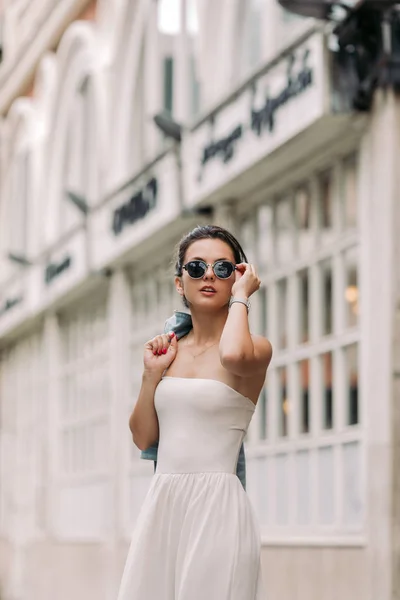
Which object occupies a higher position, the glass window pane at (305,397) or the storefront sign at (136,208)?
the storefront sign at (136,208)

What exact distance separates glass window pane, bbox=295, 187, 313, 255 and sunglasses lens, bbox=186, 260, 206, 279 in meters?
7.09

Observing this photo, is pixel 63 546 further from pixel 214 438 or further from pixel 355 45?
pixel 214 438

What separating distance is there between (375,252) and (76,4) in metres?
9.61

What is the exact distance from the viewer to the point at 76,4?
18.5 meters

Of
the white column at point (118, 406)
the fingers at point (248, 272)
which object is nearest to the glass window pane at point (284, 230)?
the white column at point (118, 406)

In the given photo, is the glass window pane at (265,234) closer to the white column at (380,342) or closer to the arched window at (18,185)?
Result: the white column at (380,342)

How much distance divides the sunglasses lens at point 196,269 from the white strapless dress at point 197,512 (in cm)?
32

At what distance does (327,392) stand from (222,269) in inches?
269

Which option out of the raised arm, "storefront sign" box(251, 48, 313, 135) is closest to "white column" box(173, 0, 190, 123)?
"storefront sign" box(251, 48, 313, 135)

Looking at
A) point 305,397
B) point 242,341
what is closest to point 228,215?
point 305,397

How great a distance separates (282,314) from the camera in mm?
12180

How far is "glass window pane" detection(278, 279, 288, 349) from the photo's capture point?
12.1 metres

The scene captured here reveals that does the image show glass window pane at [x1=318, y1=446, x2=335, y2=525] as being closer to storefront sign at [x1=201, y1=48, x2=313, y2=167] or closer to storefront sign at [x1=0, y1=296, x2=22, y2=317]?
storefront sign at [x1=201, y1=48, x2=313, y2=167]

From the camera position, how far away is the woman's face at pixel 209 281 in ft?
14.8
